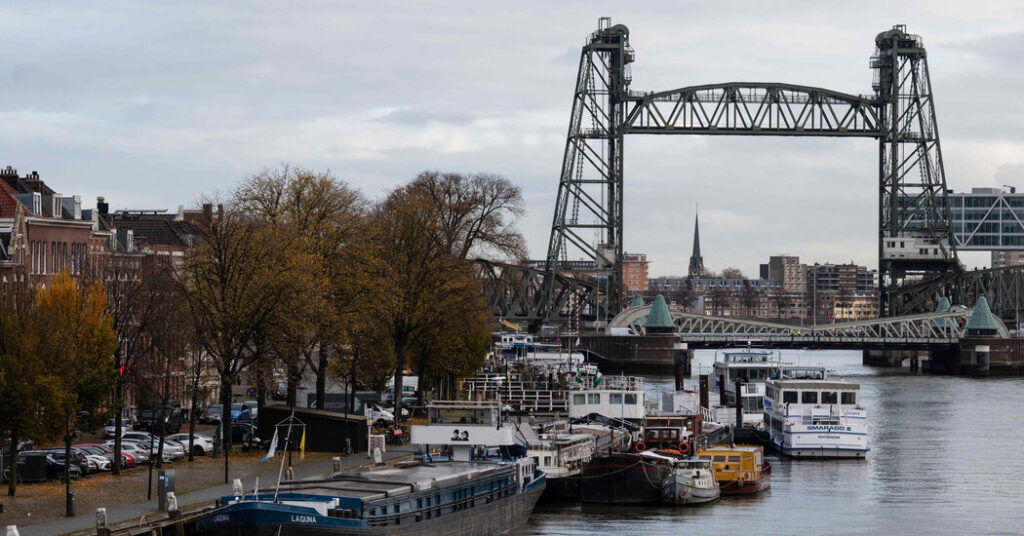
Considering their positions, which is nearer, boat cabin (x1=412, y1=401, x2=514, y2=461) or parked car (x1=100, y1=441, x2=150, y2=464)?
boat cabin (x1=412, y1=401, x2=514, y2=461)

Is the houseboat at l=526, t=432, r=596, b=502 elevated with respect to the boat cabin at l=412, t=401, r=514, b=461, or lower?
lower

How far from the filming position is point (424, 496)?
40.0m

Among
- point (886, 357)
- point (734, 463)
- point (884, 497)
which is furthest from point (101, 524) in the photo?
point (886, 357)

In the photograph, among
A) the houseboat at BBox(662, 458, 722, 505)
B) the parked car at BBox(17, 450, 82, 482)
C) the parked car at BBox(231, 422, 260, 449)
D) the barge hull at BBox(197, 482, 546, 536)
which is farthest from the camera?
the parked car at BBox(231, 422, 260, 449)

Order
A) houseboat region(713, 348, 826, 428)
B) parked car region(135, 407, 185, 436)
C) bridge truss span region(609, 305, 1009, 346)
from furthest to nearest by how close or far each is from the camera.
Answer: bridge truss span region(609, 305, 1009, 346) < houseboat region(713, 348, 826, 428) < parked car region(135, 407, 185, 436)

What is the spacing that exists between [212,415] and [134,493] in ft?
99.5

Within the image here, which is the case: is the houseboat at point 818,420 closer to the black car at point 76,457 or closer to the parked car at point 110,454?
the parked car at point 110,454

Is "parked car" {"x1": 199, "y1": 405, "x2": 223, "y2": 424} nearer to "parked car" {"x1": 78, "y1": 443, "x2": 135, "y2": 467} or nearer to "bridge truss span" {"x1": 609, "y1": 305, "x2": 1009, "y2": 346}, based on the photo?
"parked car" {"x1": 78, "y1": 443, "x2": 135, "y2": 467}

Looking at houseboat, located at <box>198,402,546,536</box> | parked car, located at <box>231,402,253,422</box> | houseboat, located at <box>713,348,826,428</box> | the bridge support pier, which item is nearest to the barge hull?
houseboat, located at <box>198,402,546,536</box>

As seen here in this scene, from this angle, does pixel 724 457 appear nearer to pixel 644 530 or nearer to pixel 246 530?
pixel 644 530

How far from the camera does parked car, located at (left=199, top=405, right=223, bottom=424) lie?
73625 mm

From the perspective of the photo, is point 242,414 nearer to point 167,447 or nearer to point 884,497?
point 167,447

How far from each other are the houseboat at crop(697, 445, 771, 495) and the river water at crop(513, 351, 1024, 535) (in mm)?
649

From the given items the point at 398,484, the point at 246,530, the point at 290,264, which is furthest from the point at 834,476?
the point at 246,530
